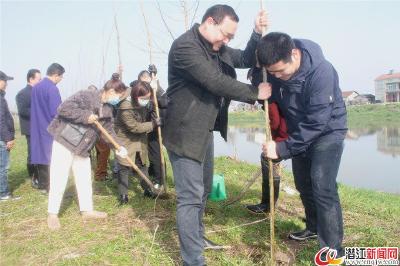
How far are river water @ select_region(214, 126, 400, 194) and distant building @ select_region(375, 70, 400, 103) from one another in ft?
161

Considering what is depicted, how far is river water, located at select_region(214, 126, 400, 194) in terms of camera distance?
10766 mm

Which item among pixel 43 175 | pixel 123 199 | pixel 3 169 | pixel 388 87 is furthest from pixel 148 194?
pixel 388 87

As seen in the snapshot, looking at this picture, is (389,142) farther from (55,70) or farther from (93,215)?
(93,215)

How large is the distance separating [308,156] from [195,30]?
1370mm

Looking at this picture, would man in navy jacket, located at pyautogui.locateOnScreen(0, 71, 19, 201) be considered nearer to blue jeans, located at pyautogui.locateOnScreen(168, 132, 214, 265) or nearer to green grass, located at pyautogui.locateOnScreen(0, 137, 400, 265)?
green grass, located at pyautogui.locateOnScreen(0, 137, 400, 265)

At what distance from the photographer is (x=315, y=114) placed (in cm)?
276

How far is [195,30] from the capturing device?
9.40 feet

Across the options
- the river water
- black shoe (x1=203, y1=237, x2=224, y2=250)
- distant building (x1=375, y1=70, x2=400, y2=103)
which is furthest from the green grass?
distant building (x1=375, y1=70, x2=400, y2=103)

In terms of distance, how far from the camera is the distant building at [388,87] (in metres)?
65.6

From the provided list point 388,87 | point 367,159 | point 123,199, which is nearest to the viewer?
point 123,199

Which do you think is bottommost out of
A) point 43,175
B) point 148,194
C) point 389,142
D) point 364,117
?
point 389,142

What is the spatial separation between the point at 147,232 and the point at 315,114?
83.4 inches

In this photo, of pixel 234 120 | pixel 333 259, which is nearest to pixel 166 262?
pixel 333 259

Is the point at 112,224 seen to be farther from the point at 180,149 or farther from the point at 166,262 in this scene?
the point at 180,149
